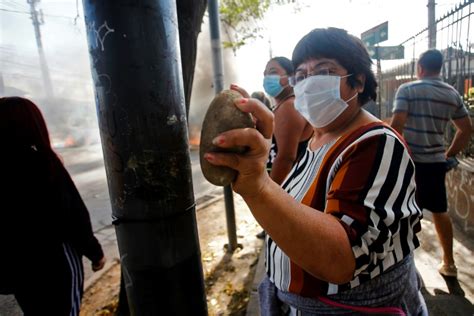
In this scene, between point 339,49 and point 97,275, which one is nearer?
point 339,49

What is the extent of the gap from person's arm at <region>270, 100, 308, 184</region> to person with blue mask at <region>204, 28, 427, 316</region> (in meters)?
1.21

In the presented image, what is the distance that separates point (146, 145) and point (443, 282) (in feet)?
10.9

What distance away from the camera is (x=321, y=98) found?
4.84 feet

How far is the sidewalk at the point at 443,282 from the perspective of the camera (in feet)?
9.39

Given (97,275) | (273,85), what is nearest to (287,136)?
(273,85)

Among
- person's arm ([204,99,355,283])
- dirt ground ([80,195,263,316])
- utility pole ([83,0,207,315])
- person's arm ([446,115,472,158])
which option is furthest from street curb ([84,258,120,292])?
person's arm ([446,115,472,158])

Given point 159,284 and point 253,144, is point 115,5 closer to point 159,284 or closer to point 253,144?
point 253,144

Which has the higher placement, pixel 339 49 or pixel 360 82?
pixel 339 49

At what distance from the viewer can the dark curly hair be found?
4.52 feet

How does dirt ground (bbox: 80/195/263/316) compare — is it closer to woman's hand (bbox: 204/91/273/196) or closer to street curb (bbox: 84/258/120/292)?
street curb (bbox: 84/258/120/292)

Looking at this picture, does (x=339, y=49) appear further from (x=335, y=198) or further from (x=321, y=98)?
(x=335, y=198)

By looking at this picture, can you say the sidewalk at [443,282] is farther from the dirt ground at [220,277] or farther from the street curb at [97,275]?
the street curb at [97,275]

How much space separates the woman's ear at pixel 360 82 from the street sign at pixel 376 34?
4.80 metres

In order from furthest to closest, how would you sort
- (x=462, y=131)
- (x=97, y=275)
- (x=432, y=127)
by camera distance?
(x=97, y=275), (x=462, y=131), (x=432, y=127)
